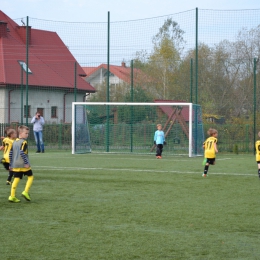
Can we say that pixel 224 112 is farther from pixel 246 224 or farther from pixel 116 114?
pixel 246 224

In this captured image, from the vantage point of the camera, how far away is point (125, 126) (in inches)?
1127

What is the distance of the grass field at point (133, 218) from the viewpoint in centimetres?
686

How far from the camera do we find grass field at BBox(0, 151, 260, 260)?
6.86 metres

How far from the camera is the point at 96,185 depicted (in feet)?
44.1

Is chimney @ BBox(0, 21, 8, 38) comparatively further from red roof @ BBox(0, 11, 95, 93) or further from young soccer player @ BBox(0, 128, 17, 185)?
young soccer player @ BBox(0, 128, 17, 185)

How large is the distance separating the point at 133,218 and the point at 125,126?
19716mm

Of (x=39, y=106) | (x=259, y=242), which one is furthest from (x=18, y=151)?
(x=39, y=106)

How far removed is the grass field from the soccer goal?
11568mm

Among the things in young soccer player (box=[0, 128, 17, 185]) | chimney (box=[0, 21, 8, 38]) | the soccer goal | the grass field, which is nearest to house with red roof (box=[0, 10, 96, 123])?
chimney (box=[0, 21, 8, 38])

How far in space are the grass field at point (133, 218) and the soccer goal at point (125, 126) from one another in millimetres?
11568

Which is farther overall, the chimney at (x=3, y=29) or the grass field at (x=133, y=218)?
the chimney at (x=3, y=29)

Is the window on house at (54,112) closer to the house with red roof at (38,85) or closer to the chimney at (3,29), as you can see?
the house with red roof at (38,85)

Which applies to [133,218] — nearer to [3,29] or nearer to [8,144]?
[8,144]

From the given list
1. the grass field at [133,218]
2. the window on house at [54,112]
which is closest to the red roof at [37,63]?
the window on house at [54,112]
